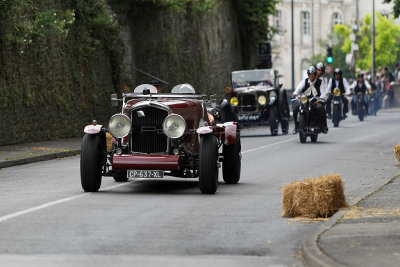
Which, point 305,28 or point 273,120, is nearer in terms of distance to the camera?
point 273,120

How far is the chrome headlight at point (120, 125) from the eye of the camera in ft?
50.2

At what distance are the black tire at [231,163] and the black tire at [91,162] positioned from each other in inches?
90.3

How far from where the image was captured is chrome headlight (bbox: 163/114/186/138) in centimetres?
1517

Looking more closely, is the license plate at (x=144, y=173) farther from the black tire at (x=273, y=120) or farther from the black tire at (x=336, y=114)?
the black tire at (x=336, y=114)

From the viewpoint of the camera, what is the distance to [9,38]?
86.9 feet

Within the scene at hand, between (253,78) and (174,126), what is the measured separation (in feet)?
72.1

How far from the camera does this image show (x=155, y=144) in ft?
50.6

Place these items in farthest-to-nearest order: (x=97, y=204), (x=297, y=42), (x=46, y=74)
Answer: (x=297, y=42)
(x=46, y=74)
(x=97, y=204)

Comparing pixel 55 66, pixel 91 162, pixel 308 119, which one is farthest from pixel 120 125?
pixel 55 66

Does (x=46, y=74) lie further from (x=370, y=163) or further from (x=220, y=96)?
(x=220, y=96)

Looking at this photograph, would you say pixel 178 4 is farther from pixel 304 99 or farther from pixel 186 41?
pixel 304 99

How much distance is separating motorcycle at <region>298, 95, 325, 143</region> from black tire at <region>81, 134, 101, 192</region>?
14.6 m

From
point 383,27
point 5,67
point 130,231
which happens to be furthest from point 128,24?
point 383,27

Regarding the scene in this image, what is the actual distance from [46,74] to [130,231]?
19.0m
